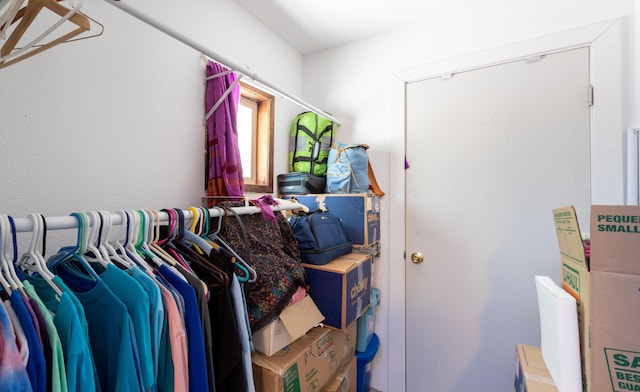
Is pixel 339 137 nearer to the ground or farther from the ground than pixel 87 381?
farther from the ground

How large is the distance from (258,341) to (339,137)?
1468 mm

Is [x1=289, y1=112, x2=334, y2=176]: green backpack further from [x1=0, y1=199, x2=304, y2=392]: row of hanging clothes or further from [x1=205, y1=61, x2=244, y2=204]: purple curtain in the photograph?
[x1=0, y1=199, x2=304, y2=392]: row of hanging clothes

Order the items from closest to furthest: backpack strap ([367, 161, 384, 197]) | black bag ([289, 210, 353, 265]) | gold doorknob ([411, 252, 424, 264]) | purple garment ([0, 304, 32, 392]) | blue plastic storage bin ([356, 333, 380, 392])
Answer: purple garment ([0, 304, 32, 392]), black bag ([289, 210, 353, 265]), blue plastic storage bin ([356, 333, 380, 392]), gold doorknob ([411, 252, 424, 264]), backpack strap ([367, 161, 384, 197])

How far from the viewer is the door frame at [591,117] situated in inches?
49.6

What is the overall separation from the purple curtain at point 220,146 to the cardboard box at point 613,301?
1.35 metres

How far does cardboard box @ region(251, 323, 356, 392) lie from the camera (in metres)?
1.01

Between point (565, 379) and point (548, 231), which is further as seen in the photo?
point (548, 231)

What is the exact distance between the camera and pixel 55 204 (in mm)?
928

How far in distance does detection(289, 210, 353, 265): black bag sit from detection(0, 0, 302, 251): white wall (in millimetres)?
562

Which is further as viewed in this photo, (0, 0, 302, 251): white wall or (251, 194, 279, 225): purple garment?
(251, 194, 279, 225): purple garment

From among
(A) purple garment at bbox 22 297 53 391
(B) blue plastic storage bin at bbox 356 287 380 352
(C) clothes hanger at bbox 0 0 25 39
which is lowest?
(B) blue plastic storage bin at bbox 356 287 380 352

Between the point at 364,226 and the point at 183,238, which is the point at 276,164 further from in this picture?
the point at 183,238

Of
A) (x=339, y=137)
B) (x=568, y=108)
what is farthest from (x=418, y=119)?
(x=568, y=108)

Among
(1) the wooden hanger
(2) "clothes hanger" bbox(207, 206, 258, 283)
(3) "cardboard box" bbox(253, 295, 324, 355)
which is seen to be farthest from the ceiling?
(3) "cardboard box" bbox(253, 295, 324, 355)
